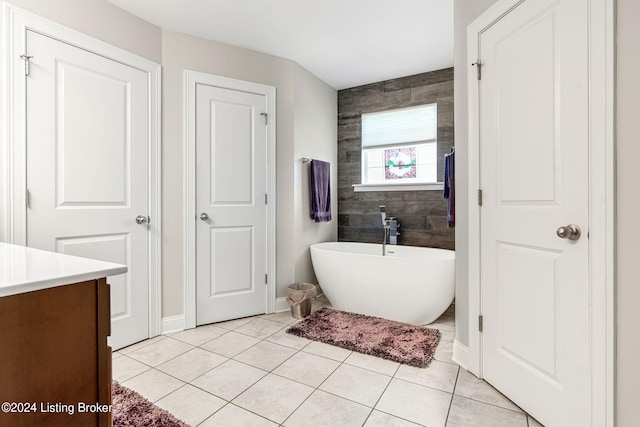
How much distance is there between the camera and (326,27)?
2512 mm

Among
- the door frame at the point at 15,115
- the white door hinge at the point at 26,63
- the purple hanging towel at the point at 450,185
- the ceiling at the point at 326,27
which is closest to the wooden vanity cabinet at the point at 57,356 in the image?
the door frame at the point at 15,115

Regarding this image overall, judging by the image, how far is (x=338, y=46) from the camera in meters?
2.82

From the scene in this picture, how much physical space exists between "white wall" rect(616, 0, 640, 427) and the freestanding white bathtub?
1.37 m

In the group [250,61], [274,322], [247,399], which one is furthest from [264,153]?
[247,399]

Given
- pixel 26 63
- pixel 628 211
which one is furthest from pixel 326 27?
pixel 628 211

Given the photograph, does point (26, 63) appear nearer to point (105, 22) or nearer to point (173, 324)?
point (105, 22)

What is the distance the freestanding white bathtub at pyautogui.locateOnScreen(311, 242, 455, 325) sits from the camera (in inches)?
98.1

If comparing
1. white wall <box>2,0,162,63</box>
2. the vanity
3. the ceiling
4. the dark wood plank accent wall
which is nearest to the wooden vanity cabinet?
the vanity

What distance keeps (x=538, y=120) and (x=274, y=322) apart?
2367 mm

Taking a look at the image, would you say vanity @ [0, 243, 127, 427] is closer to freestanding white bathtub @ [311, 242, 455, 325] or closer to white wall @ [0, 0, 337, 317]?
white wall @ [0, 0, 337, 317]

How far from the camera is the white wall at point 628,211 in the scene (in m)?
1.06

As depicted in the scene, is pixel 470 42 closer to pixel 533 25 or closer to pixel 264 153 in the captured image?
pixel 533 25

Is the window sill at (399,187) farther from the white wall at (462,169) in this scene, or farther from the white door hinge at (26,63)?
the white door hinge at (26,63)

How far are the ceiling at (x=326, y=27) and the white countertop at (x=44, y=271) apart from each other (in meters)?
2.01
